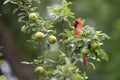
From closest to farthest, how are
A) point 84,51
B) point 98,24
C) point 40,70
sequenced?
point 84,51
point 40,70
point 98,24

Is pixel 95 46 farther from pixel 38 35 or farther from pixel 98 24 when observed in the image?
pixel 98 24

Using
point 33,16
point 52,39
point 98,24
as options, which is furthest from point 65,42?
point 98,24

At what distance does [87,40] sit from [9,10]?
161 inches

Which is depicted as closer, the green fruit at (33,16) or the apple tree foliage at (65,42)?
the apple tree foliage at (65,42)

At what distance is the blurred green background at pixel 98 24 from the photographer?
22.8ft

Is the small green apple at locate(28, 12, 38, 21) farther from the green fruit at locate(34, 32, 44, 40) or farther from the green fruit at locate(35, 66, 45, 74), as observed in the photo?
the green fruit at locate(35, 66, 45, 74)

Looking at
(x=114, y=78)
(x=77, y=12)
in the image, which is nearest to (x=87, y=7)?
(x=77, y=12)

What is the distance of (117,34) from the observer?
712 cm

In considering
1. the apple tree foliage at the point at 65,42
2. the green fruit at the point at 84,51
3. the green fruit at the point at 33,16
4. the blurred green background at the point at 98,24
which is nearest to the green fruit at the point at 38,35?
the apple tree foliage at the point at 65,42

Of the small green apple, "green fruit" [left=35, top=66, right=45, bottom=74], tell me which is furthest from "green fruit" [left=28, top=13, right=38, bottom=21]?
"green fruit" [left=35, top=66, right=45, bottom=74]

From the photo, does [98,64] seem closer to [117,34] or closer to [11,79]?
[117,34]

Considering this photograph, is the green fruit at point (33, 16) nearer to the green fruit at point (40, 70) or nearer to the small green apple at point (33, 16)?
the small green apple at point (33, 16)

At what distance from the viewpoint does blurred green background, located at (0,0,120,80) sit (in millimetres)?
6964

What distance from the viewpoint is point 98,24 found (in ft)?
24.6
